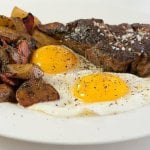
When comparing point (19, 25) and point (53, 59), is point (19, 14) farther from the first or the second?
point (53, 59)

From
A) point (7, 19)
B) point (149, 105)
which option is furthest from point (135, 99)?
point (7, 19)

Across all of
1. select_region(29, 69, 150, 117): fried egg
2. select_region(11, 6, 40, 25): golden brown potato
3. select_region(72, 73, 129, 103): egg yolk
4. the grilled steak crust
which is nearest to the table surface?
select_region(29, 69, 150, 117): fried egg

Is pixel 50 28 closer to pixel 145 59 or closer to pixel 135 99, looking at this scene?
pixel 145 59

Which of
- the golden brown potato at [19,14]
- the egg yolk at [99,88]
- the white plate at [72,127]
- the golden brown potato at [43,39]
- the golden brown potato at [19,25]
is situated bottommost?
the white plate at [72,127]

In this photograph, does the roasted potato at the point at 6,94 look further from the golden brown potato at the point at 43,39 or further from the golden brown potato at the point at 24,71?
the golden brown potato at the point at 43,39

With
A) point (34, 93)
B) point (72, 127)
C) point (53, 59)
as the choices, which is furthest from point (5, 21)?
point (72, 127)

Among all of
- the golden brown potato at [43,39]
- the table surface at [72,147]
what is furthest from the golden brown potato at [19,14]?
the table surface at [72,147]

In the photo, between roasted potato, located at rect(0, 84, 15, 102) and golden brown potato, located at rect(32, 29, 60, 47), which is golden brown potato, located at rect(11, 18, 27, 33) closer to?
golden brown potato, located at rect(32, 29, 60, 47)
